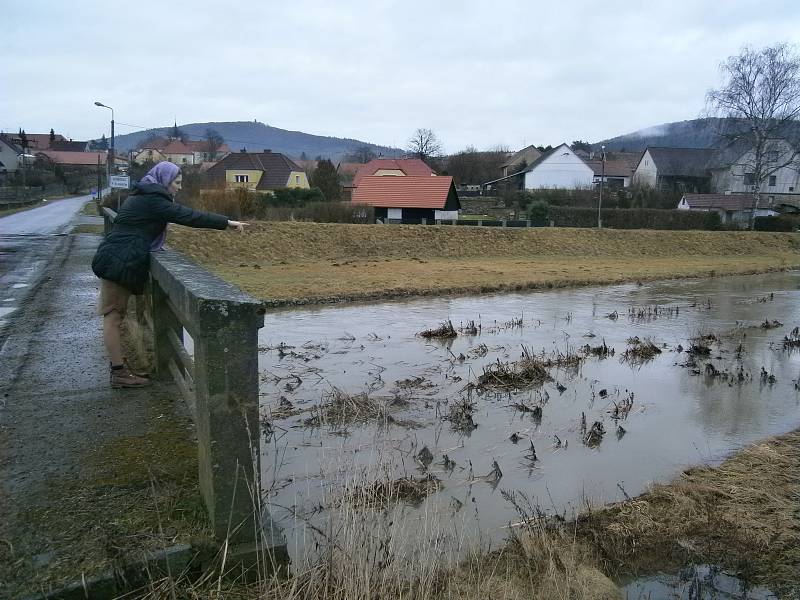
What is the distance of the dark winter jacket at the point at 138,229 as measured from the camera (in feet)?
15.0

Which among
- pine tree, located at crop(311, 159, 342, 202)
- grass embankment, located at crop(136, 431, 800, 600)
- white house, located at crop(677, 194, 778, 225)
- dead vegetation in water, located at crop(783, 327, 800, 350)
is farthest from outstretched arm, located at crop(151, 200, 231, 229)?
white house, located at crop(677, 194, 778, 225)

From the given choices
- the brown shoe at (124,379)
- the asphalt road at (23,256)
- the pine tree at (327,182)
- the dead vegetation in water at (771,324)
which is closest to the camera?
the brown shoe at (124,379)

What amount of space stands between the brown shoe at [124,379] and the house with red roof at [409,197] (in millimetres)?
36561

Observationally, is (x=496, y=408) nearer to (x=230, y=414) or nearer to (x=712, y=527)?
(x=712, y=527)

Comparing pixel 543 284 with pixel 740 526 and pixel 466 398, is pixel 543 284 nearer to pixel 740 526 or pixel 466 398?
pixel 466 398

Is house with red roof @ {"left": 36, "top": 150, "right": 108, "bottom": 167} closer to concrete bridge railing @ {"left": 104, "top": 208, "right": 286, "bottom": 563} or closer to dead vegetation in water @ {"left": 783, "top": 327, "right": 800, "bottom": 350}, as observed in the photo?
dead vegetation in water @ {"left": 783, "top": 327, "right": 800, "bottom": 350}

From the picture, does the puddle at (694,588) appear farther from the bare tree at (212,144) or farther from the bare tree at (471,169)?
the bare tree at (212,144)

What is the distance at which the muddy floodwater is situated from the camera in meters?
5.32

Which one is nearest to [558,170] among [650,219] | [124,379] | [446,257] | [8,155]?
[650,219]

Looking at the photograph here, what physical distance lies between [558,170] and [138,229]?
70.4m

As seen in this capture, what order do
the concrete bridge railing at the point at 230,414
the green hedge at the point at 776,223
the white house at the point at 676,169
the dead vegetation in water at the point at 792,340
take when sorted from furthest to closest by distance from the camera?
the white house at the point at 676,169 < the green hedge at the point at 776,223 < the dead vegetation in water at the point at 792,340 < the concrete bridge railing at the point at 230,414

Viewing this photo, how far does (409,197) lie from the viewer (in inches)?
A: 1710

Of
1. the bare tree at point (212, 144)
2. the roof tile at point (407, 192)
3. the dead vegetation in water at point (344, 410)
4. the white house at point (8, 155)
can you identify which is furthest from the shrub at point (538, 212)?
the bare tree at point (212, 144)

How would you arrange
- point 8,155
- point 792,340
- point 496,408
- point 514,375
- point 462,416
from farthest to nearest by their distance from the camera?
point 8,155 → point 792,340 → point 514,375 → point 496,408 → point 462,416
